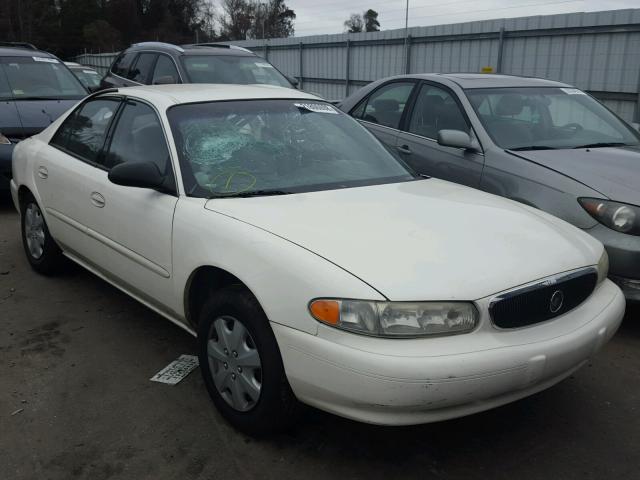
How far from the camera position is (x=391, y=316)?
232cm

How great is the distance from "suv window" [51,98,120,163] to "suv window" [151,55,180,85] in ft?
12.6

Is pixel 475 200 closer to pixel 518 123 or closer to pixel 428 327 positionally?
pixel 428 327

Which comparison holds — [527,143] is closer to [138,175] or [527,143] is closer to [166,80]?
[138,175]

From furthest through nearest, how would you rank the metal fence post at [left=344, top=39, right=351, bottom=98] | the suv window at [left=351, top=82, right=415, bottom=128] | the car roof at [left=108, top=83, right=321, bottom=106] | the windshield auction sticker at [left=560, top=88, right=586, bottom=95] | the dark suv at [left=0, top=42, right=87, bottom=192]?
1. the metal fence post at [left=344, top=39, right=351, bottom=98]
2. the dark suv at [left=0, top=42, right=87, bottom=192]
3. the suv window at [left=351, top=82, right=415, bottom=128]
4. the windshield auction sticker at [left=560, top=88, right=586, bottom=95]
5. the car roof at [left=108, top=83, right=321, bottom=106]

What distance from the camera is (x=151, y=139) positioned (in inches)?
141

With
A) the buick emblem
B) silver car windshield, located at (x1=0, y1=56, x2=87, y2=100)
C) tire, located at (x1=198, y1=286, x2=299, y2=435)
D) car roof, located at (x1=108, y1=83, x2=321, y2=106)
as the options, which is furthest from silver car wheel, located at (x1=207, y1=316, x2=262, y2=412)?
silver car windshield, located at (x1=0, y1=56, x2=87, y2=100)

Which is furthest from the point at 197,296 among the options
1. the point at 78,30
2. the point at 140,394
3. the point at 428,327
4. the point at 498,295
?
the point at 78,30

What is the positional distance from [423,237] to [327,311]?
0.61 m

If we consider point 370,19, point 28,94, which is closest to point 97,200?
point 28,94

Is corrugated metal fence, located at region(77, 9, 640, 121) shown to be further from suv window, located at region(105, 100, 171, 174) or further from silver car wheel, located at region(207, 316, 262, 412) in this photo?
silver car wheel, located at region(207, 316, 262, 412)

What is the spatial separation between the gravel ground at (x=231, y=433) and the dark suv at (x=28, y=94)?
412 centimetres

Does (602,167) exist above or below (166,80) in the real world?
below

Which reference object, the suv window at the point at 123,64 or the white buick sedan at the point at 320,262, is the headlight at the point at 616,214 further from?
the suv window at the point at 123,64

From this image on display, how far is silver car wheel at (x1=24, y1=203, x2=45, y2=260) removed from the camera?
477 centimetres
